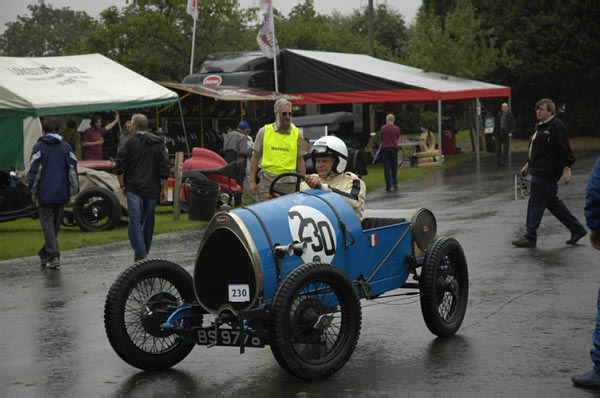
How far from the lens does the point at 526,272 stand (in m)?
10.1

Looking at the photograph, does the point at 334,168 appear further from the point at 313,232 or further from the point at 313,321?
the point at 313,321

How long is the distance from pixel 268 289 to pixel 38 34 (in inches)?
3338

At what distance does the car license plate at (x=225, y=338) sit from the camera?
18.6 feet

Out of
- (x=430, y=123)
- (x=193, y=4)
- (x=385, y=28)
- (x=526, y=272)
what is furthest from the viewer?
(x=385, y=28)

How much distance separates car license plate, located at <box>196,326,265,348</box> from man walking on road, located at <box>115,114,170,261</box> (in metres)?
5.62

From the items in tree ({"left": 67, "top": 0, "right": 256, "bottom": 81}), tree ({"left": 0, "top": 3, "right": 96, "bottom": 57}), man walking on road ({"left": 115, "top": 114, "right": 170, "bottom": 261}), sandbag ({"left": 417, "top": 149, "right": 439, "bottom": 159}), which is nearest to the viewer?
man walking on road ({"left": 115, "top": 114, "right": 170, "bottom": 261})

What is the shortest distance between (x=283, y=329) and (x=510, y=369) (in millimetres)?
1634

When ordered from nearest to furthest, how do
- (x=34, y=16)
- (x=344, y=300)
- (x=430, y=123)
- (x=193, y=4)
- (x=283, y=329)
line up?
(x=283, y=329)
(x=344, y=300)
(x=193, y=4)
(x=430, y=123)
(x=34, y=16)

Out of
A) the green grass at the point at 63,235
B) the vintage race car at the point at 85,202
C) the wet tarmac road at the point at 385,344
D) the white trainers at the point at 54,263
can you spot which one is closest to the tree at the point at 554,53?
the green grass at the point at 63,235

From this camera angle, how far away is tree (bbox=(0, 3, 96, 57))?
278 ft

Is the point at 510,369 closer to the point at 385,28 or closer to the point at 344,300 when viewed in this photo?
the point at 344,300

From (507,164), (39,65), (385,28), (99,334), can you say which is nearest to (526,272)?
(99,334)

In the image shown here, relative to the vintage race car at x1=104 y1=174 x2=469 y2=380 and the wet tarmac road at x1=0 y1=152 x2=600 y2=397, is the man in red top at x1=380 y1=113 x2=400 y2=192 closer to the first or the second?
the wet tarmac road at x1=0 y1=152 x2=600 y2=397

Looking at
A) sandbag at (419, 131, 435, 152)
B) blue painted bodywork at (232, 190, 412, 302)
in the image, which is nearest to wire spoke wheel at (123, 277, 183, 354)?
blue painted bodywork at (232, 190, 412, 302)
